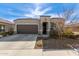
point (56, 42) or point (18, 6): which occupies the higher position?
point (18, 6)

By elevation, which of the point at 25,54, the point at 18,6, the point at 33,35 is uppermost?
the point at 18,6

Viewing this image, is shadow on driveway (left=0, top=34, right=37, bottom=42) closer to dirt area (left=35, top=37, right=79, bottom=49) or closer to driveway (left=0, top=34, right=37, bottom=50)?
driveway (left=0, top=34, right=37, bottom=50)

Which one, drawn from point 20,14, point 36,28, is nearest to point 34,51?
point 36,28

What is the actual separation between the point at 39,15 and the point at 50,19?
1.13 ft

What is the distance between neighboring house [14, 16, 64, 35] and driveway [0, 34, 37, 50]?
150 mm

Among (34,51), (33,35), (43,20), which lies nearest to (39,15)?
(43,20)

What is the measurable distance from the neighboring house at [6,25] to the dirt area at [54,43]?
0.88 m

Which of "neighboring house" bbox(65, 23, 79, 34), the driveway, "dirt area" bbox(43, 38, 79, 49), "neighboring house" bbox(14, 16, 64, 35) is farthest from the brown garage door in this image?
"neighboring house" bbox(65, 23, 79, 34)

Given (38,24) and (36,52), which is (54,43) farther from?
(38,24)

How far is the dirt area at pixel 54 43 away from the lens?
21.1 ft

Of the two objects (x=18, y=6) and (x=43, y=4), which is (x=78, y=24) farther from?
(x=18, y=6)

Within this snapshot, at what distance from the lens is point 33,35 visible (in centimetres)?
648

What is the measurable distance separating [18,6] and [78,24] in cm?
182

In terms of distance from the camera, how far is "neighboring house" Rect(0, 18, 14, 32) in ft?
21.1
